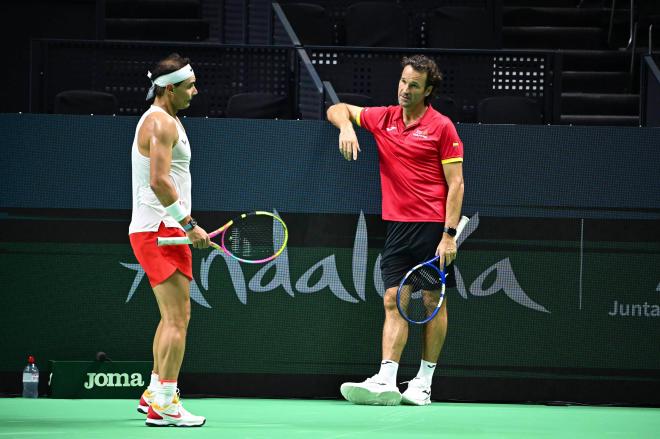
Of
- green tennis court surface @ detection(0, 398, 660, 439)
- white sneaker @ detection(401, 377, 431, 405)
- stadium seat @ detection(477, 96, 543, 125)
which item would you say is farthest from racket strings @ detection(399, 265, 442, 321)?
stadium seat @ detection(477, 96, 543, 125)

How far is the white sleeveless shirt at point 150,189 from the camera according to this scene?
19.6 feet

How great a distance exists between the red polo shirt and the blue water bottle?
234cm

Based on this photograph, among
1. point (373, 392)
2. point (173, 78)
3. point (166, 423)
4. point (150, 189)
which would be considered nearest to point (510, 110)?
point (373, 392)

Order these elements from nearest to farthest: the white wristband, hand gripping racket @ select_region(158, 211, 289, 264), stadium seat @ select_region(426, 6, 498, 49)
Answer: the white wristband
hand gripping racket @ select_region(158, 211, 289, 264)
stadium seat @ select_region(426, 6, 498, 49)

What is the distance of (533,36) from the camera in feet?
40.8

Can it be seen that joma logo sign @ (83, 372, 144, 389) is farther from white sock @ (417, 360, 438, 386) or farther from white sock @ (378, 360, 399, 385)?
white sock @ (417, 360, 438, 386)

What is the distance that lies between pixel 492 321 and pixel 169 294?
8.00ft

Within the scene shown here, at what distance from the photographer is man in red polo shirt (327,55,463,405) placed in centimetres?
705

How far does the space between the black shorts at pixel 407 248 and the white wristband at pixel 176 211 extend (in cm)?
182

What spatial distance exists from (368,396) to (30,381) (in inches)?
80.8

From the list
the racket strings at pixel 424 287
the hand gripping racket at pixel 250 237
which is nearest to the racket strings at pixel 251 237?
the hand gripping racket at pixel 250 237

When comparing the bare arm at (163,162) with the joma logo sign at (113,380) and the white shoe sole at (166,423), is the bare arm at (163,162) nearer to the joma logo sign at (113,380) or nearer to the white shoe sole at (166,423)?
the white shoe sole at (166,423)

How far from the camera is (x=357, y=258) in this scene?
24.8 ft

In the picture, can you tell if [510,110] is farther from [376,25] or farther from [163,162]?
[163,162]
